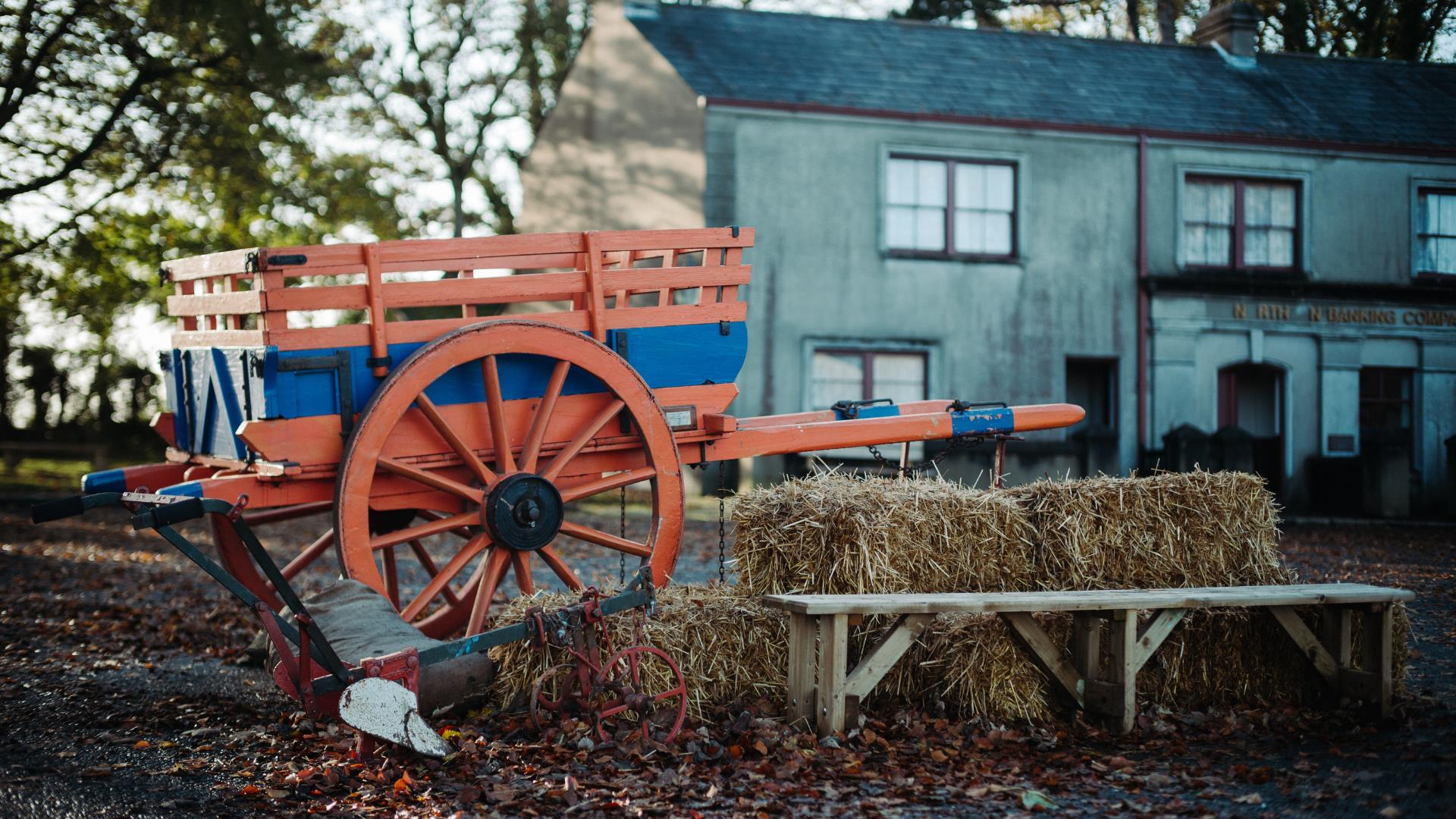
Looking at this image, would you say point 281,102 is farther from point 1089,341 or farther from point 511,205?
point 1089,341

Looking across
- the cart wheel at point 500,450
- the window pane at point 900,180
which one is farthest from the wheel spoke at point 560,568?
the window pane at point 900,180

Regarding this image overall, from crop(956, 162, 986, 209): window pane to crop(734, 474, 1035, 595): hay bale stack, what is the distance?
10.3 meters

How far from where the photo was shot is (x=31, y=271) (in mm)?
16953

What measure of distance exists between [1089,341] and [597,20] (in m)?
8.38

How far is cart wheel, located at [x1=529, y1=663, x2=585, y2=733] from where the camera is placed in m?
4.79

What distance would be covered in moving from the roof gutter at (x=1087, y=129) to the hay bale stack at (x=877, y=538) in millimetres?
9786

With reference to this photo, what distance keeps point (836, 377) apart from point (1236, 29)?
8.33m

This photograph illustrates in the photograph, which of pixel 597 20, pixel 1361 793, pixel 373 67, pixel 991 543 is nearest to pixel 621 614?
pixel 991 543

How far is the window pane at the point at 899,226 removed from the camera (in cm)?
1516

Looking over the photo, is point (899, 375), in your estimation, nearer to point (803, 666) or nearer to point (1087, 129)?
point (1087, 129)

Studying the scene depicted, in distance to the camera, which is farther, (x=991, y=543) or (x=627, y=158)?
(x=627, y=158)

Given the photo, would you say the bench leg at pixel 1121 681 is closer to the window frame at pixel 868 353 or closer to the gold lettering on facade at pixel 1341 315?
the window frame at pixel 868 353

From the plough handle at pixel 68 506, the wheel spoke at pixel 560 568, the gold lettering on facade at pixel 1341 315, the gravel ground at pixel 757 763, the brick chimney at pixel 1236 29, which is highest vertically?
the brick chimney at pixel 1236 29

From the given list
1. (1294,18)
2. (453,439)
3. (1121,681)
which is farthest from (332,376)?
(1294,18)
